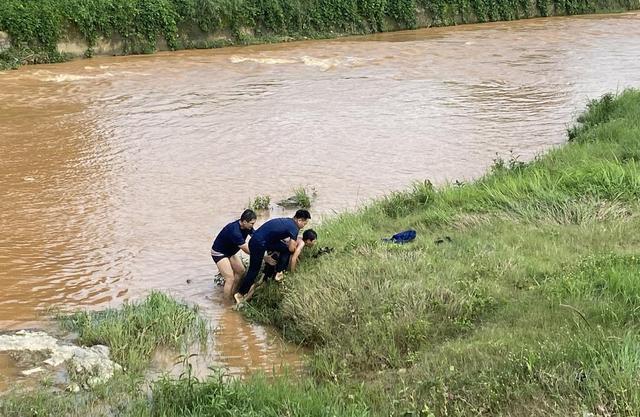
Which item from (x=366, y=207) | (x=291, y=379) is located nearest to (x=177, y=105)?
(x=366, y=207)

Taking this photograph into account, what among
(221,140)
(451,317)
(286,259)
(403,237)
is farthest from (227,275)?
(221,140)

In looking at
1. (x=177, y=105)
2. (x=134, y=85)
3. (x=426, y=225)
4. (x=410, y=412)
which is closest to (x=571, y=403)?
(x=410, y=412)

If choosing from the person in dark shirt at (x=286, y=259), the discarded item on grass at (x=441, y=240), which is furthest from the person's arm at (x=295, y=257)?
the discarded item on grass at (x=441, y=240)

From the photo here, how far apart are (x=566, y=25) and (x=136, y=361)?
35.6 meters

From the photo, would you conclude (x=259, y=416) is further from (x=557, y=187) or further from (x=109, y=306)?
(x=557, y=187)

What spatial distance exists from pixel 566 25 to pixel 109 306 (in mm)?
34236

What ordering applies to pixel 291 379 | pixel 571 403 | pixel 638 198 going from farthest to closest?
pixel 638 198
pixel 291 379
pixel 571 403

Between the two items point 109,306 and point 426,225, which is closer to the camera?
point 109,306

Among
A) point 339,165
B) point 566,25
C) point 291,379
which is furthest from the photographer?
point 566,25

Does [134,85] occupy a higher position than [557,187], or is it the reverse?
[134,85]

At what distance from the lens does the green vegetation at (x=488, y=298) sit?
200 inches

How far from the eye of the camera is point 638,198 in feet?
31.0

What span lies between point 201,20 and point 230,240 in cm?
2534

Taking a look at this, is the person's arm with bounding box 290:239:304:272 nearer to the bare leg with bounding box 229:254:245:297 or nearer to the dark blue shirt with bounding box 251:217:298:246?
the dark blue shirt with bounding box 251:217:298:246
